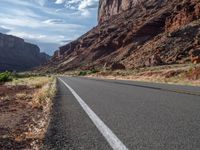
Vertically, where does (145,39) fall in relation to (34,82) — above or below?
above

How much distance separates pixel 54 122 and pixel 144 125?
2.18m

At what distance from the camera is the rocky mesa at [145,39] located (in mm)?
82562

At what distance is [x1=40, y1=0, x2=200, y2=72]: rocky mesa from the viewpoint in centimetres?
8256

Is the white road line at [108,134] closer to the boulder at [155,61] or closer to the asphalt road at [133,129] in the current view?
the asphalt road at [133,129]

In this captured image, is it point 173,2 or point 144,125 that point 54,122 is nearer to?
point 144,125

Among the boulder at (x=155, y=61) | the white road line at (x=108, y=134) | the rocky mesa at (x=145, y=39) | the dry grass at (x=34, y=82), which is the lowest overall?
the dry grass at (x=34, y=82)

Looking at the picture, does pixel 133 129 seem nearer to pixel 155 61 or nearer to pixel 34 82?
pixel 34 82

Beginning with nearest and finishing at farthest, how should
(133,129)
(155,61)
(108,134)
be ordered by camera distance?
(108,134)
(133,129)
(155,61)

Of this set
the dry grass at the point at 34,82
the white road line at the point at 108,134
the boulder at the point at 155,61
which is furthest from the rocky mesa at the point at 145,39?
the white road line at the point at 108,134

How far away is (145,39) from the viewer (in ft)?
388

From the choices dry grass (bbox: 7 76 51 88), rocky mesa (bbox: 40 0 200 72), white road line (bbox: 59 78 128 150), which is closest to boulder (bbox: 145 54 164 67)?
rocky mesa (bbox: 40 0 200 72)

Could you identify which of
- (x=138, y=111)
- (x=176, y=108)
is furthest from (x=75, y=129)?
(x=176, y=108)

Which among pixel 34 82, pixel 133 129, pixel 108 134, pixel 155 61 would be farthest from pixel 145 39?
pixel 108 134

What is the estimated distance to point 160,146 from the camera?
243 inches
